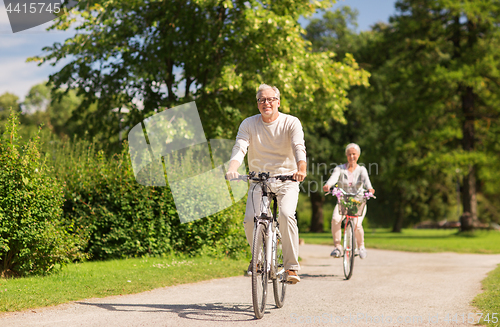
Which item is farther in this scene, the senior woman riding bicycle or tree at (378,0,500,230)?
tree at (378,0,500,230)

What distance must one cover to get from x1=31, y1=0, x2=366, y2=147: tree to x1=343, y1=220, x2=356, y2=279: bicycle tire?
18.8 feet

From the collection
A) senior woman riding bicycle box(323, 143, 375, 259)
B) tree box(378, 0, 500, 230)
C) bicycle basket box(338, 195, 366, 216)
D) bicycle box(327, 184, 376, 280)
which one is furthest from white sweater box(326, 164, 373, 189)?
tree box(378, 0, 500, 230)

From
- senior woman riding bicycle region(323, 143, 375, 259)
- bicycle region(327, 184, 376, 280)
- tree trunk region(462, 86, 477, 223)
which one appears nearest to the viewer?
bicycle region(327, 184, 376, 280)

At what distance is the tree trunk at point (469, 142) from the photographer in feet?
94.7

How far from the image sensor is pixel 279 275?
5.68 meters

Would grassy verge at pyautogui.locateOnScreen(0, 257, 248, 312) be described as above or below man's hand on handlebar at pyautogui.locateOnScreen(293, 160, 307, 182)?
below

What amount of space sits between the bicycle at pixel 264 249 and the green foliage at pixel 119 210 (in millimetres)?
5074

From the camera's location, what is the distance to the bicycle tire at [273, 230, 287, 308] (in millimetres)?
5643

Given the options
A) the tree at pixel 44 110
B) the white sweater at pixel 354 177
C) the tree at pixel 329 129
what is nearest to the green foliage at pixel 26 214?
the white sweater at pixel 354 177

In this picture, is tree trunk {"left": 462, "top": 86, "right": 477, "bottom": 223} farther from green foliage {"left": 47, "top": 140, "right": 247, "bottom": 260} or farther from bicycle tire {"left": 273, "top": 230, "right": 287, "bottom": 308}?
bicycle tire {"left": 273, "top": 230, "right": 287, "bottom": 308}

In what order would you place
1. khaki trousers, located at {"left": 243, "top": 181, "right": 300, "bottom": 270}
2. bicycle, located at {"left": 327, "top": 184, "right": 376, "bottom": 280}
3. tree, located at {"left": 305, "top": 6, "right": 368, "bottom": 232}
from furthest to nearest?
tree, located at {"left": 305, "top": 6, "right": 368, "bottom": 232} → bicycle, located at {"left": 327, "top": 184, "right": 376, "bottom": 280} → khaki trousers, located at {"left": 243, "top": 181, "right": 300, "bottom": 270}

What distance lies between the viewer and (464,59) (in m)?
28.6

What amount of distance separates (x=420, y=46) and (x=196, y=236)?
23.7 meters

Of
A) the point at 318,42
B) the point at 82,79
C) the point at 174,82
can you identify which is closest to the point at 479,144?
the point at 318,42
